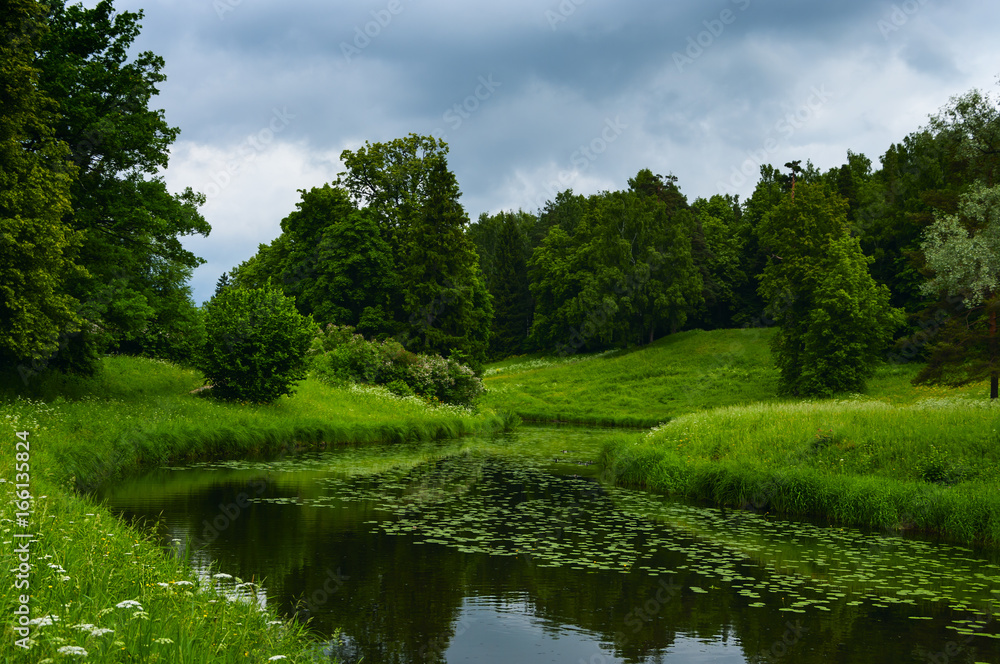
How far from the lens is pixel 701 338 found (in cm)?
7712

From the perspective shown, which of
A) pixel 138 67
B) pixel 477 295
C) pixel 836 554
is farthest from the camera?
pixel 477 295

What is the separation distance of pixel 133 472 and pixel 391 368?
2364cm

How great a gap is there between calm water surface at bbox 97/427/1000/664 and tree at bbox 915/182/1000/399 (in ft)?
58.2

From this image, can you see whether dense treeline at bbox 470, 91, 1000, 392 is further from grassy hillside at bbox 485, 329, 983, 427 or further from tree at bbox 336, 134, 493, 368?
tree at bbox 336, 134, 493, 368

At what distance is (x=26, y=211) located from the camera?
21766 mm

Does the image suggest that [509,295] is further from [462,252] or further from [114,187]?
[114,187]

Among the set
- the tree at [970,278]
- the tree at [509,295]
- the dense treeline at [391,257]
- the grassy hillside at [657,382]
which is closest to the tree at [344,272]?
the dense treeline at [391,257]

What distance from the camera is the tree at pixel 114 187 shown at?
26.3 meters

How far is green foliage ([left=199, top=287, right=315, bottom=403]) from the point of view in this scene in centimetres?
3150

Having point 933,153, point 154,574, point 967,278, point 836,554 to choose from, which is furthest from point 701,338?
point 154,574

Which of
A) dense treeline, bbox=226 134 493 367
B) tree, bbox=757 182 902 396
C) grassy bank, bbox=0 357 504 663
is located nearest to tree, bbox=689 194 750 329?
tree, bbox=757 182 902 396

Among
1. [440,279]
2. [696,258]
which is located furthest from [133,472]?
[696,258]

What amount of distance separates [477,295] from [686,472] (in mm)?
42325

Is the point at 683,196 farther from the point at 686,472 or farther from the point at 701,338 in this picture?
the point at 686,472
